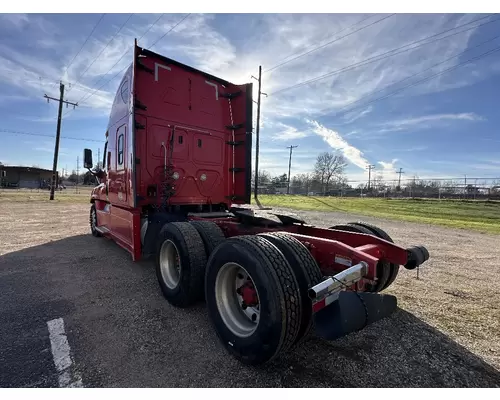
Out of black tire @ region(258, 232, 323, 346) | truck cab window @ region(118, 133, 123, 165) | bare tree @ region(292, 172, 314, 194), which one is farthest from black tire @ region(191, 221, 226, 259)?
bare tree @ region(292, 172, 314, 194)

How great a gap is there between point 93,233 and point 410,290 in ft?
25.6

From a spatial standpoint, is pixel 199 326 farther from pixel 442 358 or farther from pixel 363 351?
pixel 442 358

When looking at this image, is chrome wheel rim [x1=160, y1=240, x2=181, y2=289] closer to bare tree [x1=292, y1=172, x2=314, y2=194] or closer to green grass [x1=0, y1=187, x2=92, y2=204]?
green grass [x1=0, y1=187, x2=92, y2=204]

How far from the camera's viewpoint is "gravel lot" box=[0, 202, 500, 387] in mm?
2240

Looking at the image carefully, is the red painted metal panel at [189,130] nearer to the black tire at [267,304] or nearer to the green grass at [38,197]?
the black tire at [267,304]

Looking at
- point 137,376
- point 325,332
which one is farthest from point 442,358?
point 137,376

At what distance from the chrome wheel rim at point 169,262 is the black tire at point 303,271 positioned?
5.61 feet

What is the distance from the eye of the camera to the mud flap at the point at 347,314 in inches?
75.8

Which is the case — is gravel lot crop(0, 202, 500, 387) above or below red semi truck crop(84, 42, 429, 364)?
below

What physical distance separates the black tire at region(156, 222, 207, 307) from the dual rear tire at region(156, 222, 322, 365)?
1 cm

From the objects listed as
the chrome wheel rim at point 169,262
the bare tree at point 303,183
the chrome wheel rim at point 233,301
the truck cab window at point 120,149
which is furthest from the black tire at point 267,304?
the bare tree at point 303,183

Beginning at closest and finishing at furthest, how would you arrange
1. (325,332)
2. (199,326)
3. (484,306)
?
(325,332), (199,326), (484,306)

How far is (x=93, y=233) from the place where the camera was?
8070 millimetres

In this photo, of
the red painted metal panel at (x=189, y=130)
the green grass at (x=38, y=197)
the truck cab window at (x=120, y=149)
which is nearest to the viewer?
the red painted metal panel at (x=189, y=130)
